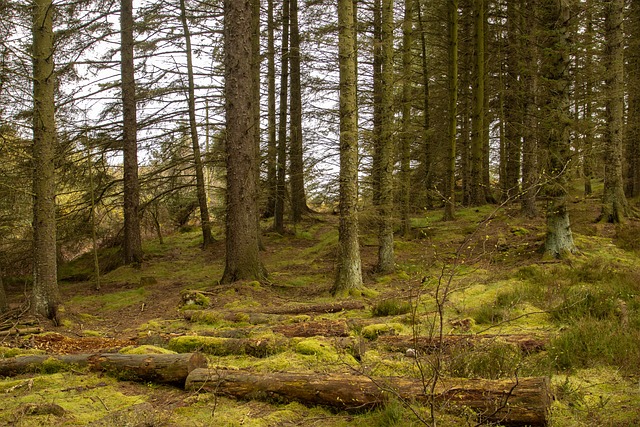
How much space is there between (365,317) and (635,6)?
19.1 m

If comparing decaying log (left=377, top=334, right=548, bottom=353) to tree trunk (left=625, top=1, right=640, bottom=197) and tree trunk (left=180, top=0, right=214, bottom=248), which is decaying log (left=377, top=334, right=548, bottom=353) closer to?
tree trunk (left=180, top=0, right=214, bottom=248)

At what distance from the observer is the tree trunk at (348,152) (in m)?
9.10

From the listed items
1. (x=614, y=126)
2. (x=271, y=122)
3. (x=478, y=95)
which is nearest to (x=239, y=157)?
(x=271, y=122)

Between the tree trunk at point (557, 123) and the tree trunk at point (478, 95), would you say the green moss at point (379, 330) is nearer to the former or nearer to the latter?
the tree trunk at point (557, 123)

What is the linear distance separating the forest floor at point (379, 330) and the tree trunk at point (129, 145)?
1784 mm

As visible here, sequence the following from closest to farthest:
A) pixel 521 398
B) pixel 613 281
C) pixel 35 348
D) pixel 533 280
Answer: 1. pixel 521 398
2. pixel 35 348
3. pixel 613 281
4. pixel 533 280

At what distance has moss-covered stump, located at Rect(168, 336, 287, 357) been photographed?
5910 millimetres

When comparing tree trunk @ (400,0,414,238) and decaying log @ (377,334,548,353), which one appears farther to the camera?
tree trunk @ (400,0,414,238)

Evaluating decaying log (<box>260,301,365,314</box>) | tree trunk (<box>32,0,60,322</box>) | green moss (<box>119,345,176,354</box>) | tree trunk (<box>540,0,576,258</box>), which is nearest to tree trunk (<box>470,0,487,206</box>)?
tree trunk (<box>540,0,576,258</box>)

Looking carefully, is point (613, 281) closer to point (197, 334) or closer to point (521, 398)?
point (521, 398)

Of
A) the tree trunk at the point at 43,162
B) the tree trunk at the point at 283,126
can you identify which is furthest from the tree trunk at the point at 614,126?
the tree trunk at the point at 43,162

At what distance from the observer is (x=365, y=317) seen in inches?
298

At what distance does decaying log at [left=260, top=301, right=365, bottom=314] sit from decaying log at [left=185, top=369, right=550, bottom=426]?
3.25 m

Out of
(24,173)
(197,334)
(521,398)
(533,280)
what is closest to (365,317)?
(197,334)
